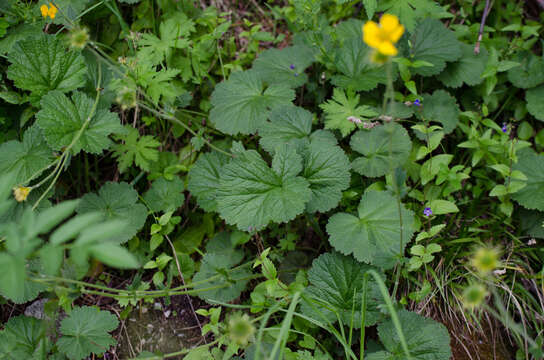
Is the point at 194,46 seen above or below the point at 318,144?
above

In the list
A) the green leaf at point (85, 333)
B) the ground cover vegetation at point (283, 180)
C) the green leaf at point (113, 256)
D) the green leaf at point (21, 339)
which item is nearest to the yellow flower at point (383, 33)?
the ground cover vegetation at point (283, 180)

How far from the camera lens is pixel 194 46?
9.52ft

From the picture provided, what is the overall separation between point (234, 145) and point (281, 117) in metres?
Answer: 0.35

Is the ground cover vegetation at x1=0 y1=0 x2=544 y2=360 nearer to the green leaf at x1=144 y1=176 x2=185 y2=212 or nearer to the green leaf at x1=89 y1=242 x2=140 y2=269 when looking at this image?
the green leaf at x1=144 y1=176 x2=185 y2=212

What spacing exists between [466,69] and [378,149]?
38.2 inches

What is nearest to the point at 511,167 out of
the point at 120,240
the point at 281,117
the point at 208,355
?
the point at 281,117

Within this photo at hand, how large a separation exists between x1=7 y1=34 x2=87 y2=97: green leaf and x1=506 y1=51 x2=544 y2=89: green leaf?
9.41ft

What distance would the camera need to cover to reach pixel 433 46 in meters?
2.78

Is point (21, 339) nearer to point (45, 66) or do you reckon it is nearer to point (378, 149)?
point (45, 66)

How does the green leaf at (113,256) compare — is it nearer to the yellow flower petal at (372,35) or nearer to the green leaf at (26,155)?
the yellow flower petal at (372,35)

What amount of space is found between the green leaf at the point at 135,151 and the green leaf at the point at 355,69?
1.28 meters

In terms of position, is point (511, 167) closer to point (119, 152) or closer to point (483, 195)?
point (483, 195)

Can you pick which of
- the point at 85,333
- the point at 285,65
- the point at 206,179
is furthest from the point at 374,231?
the point at 85,333

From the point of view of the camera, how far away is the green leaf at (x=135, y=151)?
104 inches
